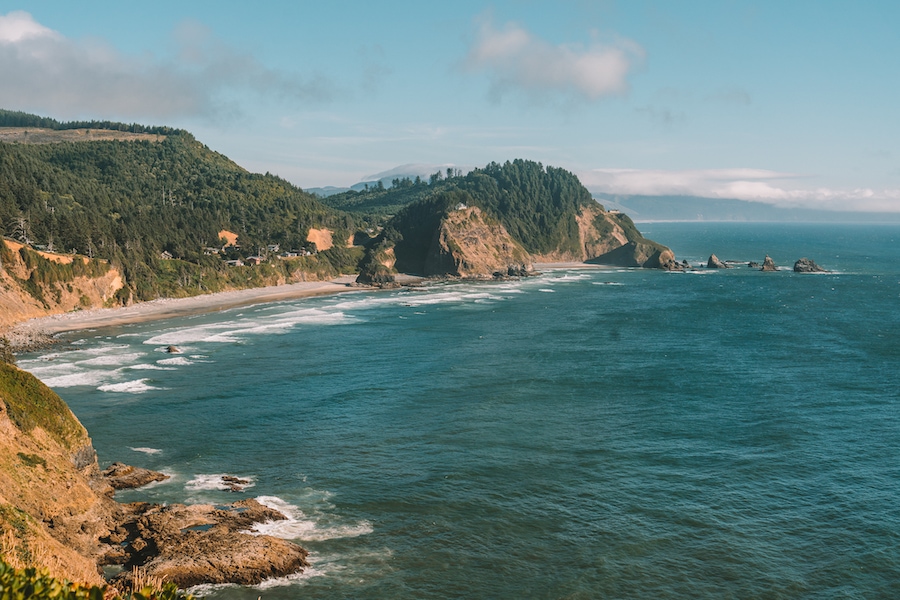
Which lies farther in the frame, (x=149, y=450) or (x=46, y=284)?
(x=46, y=284)

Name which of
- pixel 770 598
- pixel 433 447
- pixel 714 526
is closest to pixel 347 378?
pixel 433 447

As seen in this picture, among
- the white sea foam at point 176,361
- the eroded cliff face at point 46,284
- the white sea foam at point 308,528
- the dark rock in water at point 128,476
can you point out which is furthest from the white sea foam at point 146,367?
the white sea foam at point 308,528

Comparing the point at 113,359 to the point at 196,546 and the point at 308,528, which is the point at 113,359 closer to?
the point at 308,528

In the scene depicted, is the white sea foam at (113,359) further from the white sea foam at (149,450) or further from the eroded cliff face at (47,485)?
the eroded cliff face at (47,485)

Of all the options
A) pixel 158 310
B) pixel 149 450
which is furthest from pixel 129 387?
pixel 158 310

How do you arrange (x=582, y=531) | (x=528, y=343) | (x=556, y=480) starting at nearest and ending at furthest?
1. (x=582, y=531)
2. (x=556, y=480)
3. (x=528, y=343)

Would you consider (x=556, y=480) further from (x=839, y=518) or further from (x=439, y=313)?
(x=439, y=313)

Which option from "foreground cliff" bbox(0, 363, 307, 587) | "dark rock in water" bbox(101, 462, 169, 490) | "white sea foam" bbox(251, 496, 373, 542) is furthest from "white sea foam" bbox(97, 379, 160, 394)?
"white sea foam" bbox(251, 496, 373, 542)
